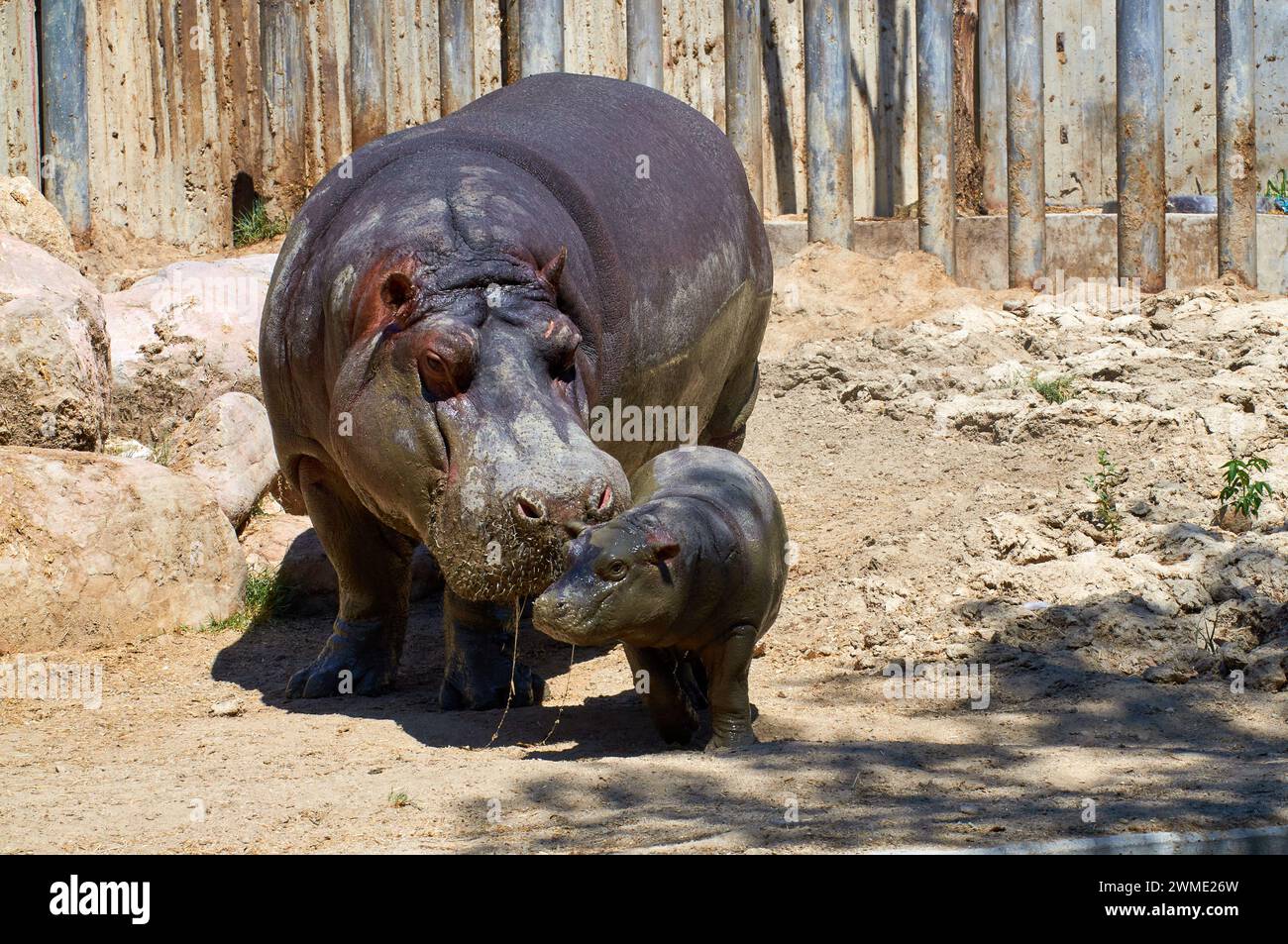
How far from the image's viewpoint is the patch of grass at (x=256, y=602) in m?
7.29

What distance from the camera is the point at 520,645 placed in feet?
23.7

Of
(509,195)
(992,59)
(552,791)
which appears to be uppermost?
(992,59)

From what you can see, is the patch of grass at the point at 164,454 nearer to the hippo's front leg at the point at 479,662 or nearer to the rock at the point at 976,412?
the hippo's front leg at the point at 479,662

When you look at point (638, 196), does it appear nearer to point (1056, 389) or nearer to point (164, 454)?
point (1056, 389)

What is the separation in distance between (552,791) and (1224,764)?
5.96 feet

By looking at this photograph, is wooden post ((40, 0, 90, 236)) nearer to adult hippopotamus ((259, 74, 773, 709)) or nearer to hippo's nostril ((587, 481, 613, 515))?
adult hippopotamus ((259, 74, 773, 709))

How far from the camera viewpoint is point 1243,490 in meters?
6.69

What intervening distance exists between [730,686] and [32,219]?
223 inches

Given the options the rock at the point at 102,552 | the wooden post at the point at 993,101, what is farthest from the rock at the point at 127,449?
the wooden post at the point at 993,101

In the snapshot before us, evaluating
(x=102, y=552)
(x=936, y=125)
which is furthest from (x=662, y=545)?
(x=936, y=125)

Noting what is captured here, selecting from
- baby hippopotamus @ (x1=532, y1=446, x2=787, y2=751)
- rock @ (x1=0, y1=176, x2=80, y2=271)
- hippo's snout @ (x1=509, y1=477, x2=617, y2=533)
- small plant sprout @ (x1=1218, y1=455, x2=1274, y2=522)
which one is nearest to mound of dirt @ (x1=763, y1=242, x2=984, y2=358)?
small plant sprout @ (x1=1218, y1=455, x2=1274, y2=522)
